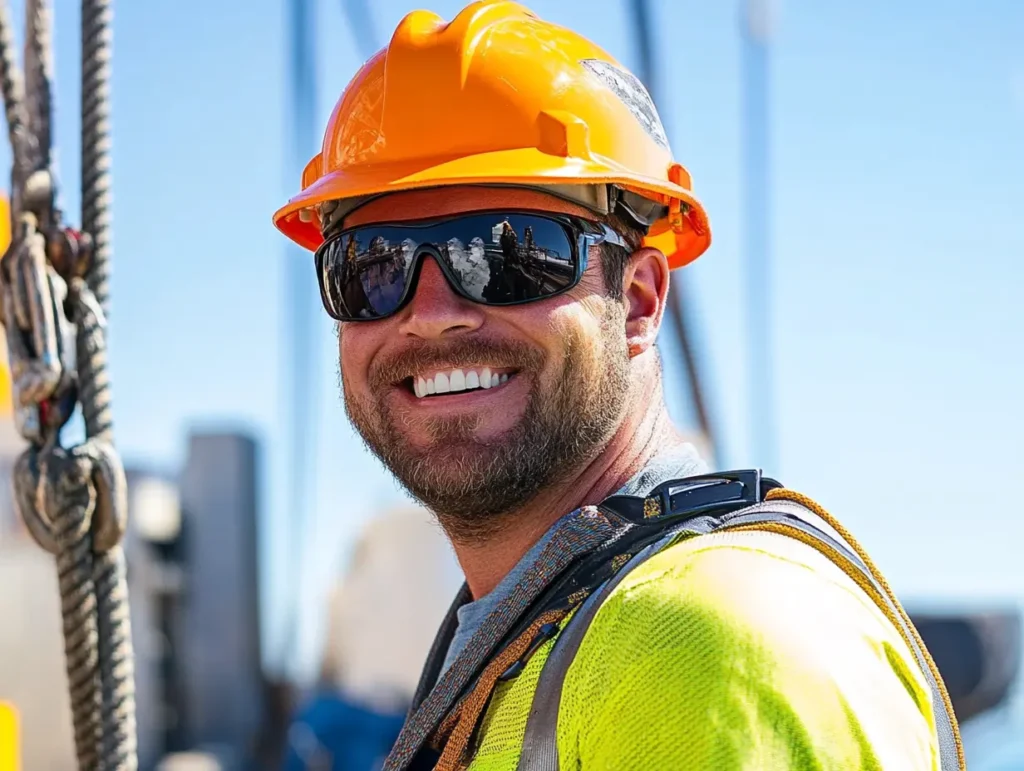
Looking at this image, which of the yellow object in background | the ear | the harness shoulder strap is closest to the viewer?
the harness shoulder strap

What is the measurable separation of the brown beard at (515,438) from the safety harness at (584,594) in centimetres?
14

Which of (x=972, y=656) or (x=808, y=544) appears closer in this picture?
(x=808, y=544)

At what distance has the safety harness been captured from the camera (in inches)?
60.6

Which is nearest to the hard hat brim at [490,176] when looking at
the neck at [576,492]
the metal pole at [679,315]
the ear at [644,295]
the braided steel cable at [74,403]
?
the ear at [644,295]

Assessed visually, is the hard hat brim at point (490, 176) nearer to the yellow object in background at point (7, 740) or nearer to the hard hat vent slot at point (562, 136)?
the hard hat vent slot at point (562, 136)

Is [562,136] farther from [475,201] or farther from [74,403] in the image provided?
[74,403]

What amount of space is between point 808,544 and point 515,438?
1.82ft

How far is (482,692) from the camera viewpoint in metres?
1.67

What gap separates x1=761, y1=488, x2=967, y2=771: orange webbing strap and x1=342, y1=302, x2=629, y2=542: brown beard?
38 centimetres

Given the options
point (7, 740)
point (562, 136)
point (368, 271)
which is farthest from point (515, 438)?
point (7, 740)

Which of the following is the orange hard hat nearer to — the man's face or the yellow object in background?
the man's face

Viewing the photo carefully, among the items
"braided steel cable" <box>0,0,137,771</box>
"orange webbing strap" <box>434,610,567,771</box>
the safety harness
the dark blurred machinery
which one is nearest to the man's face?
the safety harness

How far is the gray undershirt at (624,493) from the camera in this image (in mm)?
1939

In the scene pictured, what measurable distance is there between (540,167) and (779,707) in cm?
101
